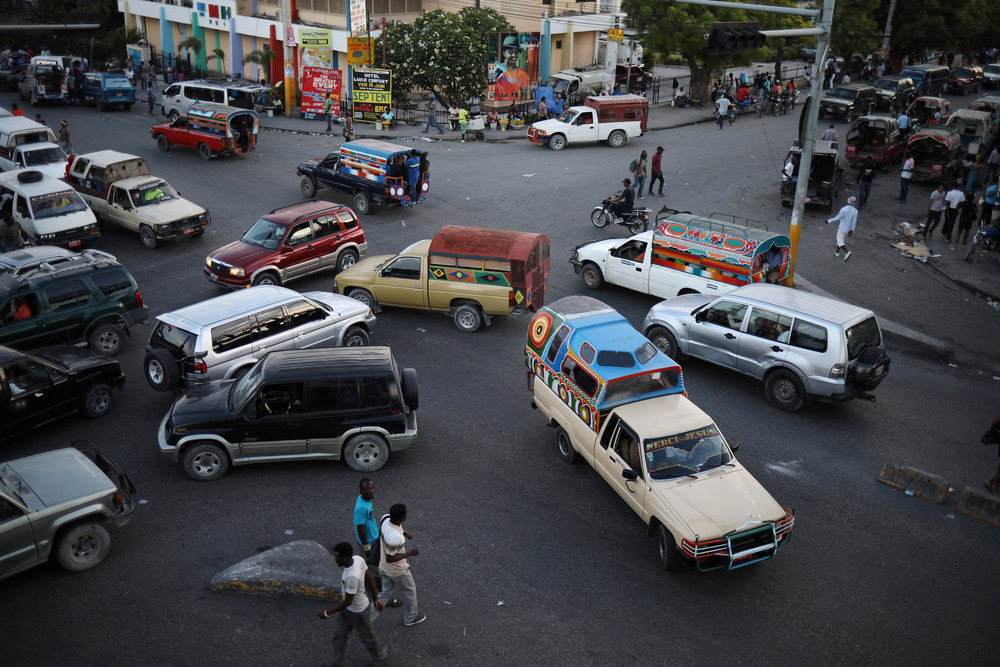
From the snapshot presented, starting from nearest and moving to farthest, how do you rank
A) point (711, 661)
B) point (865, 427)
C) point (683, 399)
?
point (711, 661)
point (683, 399)
point (865, 427)

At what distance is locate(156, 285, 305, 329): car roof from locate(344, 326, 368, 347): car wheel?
108cm

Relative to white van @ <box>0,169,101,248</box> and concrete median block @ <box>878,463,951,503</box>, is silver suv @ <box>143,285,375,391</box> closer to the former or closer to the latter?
white van @ <box>0,169,101,248</box>

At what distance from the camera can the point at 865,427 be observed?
13.0 m

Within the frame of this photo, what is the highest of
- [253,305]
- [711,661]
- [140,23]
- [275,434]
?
[140,23]

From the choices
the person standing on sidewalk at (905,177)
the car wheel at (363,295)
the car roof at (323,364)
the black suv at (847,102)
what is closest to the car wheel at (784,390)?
the car roof at (323,364)

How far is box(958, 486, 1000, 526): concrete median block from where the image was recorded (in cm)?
1058

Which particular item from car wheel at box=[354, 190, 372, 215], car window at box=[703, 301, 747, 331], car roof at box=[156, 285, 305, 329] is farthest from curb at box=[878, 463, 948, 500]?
car wheel at box=[354, 190, 372, 215]

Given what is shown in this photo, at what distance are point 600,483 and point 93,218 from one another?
1532cm

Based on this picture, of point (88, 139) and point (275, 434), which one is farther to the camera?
point (88, 139)

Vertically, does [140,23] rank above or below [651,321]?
above

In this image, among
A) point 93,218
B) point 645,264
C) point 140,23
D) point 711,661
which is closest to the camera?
point 711,661

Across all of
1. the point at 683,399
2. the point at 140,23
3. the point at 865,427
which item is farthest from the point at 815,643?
the point at 140,23

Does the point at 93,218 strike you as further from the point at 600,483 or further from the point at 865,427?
the point at 865,427

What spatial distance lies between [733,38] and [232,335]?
393 inches
